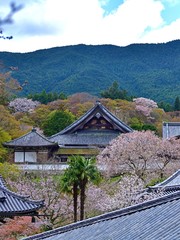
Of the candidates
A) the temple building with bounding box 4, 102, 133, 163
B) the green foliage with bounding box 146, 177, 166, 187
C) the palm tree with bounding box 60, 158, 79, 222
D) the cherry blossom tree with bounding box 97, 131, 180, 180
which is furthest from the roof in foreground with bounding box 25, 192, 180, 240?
the temple building with bounding box 4, 102, 133, 163

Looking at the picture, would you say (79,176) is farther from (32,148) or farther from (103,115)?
(103,115)

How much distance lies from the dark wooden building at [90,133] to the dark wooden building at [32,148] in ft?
2.94

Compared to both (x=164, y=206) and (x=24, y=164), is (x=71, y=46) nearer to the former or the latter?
(x=24, y=164)

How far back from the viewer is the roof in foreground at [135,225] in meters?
8.21

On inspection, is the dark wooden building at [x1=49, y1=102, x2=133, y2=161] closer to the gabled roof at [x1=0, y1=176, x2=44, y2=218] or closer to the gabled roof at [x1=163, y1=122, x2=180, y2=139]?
the gabled roof at [x1=163, y1=122, x2=180, y2=139]

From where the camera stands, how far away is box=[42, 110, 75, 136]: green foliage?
1900 inches

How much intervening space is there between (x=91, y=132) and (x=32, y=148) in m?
4.64

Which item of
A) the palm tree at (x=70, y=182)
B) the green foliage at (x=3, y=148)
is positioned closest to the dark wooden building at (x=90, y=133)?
the green foliage at (x=3, y=148)

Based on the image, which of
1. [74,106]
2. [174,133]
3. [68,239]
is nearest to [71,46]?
[74,106]

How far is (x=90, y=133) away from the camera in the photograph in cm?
3825

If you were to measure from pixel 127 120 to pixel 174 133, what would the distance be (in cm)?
1366

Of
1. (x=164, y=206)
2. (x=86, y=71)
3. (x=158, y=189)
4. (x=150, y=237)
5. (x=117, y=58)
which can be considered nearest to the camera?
(x=150, y=237)

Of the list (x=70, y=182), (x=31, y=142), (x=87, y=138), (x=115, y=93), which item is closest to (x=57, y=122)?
(x=87, y=138)

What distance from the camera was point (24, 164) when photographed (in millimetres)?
34125
